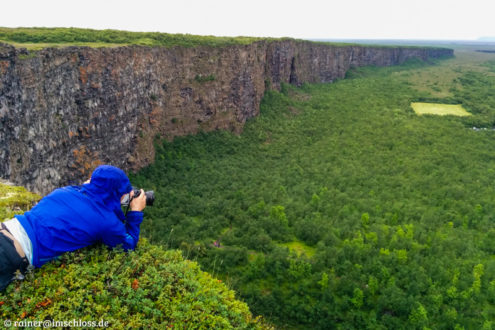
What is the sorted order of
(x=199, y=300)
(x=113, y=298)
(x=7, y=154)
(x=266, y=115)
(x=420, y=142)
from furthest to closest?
(x=266, y=115) < (x=420, y=142) < (x=7, y=154) < (x=199, y=300) < (x=113, y=298)

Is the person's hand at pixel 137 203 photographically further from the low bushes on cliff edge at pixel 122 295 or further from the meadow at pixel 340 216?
the meadow at pixel 340 216

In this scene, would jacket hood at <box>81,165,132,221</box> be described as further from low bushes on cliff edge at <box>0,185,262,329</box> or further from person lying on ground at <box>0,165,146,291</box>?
low bushes on cliff edge at <box>0,185,262,329</box>

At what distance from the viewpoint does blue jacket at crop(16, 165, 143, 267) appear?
4.02 m

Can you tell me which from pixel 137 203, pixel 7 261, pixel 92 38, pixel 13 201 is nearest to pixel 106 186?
pixel 137 203

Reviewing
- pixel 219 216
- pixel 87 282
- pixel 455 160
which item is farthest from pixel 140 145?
pixel 455 160

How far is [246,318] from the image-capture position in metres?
4.56

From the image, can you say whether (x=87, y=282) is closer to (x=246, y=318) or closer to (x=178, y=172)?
(x=246, y=318)

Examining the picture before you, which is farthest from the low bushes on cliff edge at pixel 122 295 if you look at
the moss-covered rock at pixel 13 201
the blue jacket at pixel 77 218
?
the moss-covered rock at pixel 13 201

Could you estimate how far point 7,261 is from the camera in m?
3.77

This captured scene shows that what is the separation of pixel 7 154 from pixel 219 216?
9085 mm

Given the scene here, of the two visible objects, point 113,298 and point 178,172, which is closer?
point 113,298

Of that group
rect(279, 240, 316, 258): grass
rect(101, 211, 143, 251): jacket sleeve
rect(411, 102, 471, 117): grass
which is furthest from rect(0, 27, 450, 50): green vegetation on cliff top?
rect(411, 102, 471, 117): grass

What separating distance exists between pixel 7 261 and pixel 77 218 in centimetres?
81

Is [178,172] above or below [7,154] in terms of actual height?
below
